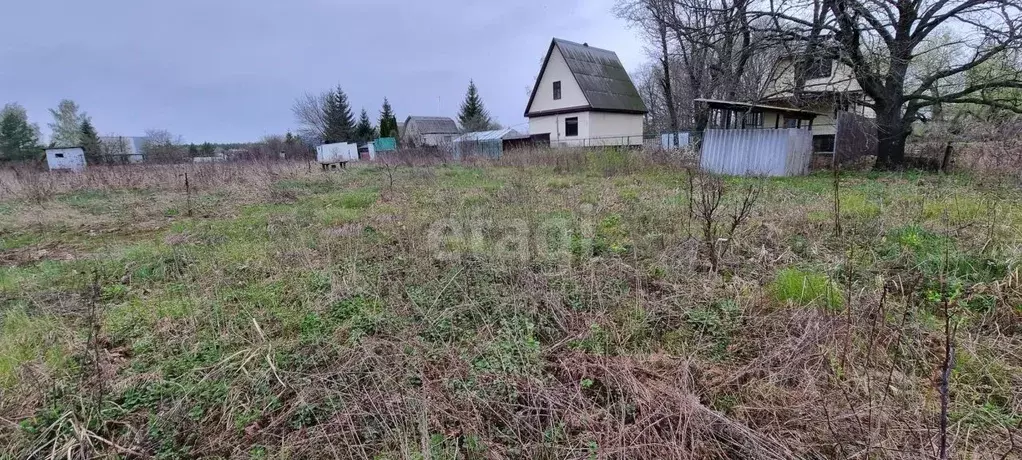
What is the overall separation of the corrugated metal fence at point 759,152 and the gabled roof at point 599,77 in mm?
13084

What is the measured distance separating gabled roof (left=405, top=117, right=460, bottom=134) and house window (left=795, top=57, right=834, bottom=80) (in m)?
37.4

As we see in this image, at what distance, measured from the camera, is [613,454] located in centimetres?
179

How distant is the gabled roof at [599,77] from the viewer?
23.8m

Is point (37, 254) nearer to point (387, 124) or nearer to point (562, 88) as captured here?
point (562, 88)

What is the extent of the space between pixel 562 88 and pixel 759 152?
1572 centimetres

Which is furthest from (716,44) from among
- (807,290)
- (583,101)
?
(807,290)

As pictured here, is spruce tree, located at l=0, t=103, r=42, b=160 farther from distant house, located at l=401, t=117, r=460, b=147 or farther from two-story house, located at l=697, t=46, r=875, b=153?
two-story house, located at l=697, t=46, r=875, b=153

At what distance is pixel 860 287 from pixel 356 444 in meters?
3.60

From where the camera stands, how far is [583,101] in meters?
23.8

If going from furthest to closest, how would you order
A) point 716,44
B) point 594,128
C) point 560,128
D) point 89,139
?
point 89,139 → point 560,128 → point 594,128 → point 716,44

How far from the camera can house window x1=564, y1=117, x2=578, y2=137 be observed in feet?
80.9

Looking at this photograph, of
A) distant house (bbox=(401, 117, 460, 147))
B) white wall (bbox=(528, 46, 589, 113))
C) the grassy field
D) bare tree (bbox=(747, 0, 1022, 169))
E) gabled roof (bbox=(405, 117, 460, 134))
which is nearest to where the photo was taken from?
the grassy field

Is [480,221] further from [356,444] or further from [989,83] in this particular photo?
[989,83]

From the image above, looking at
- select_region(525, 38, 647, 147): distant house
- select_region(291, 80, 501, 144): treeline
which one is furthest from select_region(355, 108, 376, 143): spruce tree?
select_region(525, 38, 647, 147): distant house
